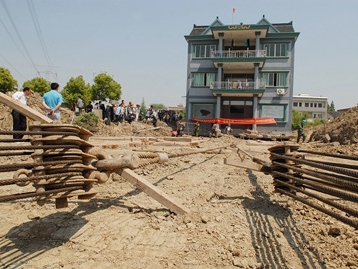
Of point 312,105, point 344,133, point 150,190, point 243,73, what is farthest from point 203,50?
point 312,105

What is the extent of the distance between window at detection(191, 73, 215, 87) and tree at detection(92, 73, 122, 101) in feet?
80.3

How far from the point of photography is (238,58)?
29594mm

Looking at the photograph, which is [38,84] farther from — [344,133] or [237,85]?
[344,133]

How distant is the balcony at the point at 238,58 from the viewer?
29.5 m

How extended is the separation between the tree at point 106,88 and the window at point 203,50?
80.4 ft

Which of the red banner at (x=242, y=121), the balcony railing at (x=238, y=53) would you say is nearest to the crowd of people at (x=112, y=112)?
the red banner at (x=242, y=121)

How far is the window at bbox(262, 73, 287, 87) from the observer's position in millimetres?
30812

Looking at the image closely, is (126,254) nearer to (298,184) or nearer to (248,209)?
(248,209)

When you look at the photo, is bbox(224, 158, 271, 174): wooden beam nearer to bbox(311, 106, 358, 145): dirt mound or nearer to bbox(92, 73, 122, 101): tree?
bbox(311, 106, 358, 145): dirt mound

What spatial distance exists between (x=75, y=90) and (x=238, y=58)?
33.3 meters

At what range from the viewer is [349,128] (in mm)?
17000

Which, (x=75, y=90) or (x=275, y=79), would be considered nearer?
(x=275, y=79)

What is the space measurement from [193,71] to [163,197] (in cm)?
3010

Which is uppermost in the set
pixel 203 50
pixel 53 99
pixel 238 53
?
pixel 203 50
